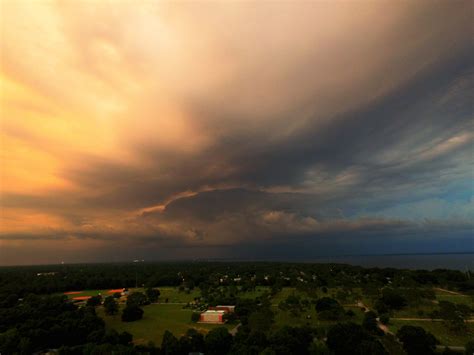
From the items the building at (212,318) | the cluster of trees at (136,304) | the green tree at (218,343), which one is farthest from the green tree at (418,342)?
the cluster of trees at (136,304)

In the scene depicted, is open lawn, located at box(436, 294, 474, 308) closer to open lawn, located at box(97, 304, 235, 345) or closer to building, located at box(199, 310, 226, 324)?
building, located at box(199, 310, 226, 324)

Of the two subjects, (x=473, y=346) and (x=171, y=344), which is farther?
(x=171, y=344)

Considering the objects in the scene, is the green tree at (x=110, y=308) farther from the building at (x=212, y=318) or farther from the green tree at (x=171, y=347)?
the green tree at (x=171, y=347)

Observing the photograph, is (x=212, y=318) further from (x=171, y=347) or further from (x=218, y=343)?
(x=171, y=347)

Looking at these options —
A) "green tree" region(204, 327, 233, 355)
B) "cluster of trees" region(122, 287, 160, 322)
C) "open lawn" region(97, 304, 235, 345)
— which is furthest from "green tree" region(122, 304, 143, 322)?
"green tree" region(204, 327, 233, 355)

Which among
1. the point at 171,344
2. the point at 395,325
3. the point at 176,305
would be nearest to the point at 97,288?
the point at 176,305

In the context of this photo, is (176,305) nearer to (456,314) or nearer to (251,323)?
(251,323)
